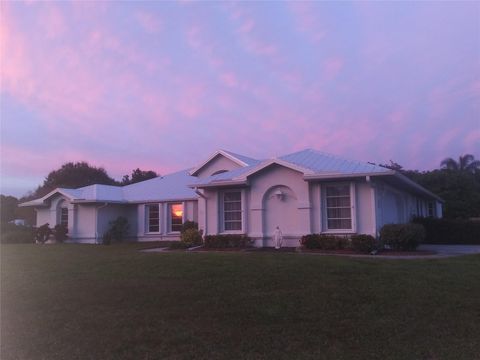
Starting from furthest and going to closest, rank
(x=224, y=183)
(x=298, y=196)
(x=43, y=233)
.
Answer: (x=43, y=233)
(x=224, y=183)
(x=298, y=196)

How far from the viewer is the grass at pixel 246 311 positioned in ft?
20.2

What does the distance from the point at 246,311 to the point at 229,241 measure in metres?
11.1

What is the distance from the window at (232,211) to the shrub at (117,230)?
9308 millimetres

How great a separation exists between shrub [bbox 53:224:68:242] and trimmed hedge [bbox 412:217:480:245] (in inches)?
768

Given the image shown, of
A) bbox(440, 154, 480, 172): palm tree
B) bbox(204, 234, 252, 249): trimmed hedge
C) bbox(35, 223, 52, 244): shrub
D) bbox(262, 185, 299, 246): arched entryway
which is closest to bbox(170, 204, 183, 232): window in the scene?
bbox(35, 223, 52, 244): shrub

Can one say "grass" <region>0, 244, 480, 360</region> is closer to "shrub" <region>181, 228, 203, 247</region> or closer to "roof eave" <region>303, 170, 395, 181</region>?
"roof eave" <region>303, 170, 395, 181</region>

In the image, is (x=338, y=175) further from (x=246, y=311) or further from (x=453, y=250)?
(x=246, y=311)

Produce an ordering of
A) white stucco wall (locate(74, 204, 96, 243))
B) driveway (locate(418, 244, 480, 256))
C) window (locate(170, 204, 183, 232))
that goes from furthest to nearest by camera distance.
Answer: window (locate(170, 204, 183, 232)), white stucco wall (locate(74, 204, 96, 243)), driveway (locate(418, 244, 480, 256))

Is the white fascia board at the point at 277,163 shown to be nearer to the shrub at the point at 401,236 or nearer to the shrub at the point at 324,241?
the shrub at the point at 324,241

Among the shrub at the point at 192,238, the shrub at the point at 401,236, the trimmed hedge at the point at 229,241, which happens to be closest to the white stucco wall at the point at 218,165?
the shrub at the point at 192,238

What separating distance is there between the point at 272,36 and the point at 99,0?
5515mm

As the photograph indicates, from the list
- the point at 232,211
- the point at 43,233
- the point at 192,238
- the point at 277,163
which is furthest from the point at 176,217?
the point at 277,163

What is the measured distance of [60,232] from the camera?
2650 centimetres

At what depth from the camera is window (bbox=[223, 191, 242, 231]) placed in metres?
19.5
